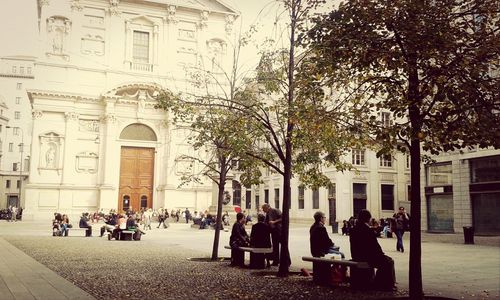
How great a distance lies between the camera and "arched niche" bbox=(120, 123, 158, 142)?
49.3m

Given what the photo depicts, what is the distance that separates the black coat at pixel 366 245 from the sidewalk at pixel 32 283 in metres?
4.78

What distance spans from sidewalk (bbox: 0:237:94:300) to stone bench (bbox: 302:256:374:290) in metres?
4.41

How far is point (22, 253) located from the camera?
621 inches

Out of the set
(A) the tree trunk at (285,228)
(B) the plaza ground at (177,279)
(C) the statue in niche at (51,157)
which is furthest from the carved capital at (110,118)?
(A) the tree trunk at (285,228)

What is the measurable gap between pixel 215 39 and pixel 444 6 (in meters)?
46.8

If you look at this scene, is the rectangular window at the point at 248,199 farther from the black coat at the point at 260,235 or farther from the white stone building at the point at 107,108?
the black coat at the point at 260,235

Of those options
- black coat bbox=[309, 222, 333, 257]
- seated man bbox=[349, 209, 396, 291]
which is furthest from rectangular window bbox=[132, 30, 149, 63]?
seated man bbox=[349, 209, 396, 291]

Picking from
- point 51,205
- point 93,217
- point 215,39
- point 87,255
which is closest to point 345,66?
point 87,255

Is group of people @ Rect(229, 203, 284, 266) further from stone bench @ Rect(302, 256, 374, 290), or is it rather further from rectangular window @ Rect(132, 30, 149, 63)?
rectangular window @ Rect(132, 30, 149, 63)

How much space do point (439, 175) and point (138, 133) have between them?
30549mm

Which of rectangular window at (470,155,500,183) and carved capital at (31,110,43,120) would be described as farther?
carved capital at (31,110,43,120)

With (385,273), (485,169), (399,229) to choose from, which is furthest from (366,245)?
(485,169)

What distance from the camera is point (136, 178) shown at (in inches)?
1927

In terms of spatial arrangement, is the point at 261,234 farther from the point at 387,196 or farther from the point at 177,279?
the point at 387,196
